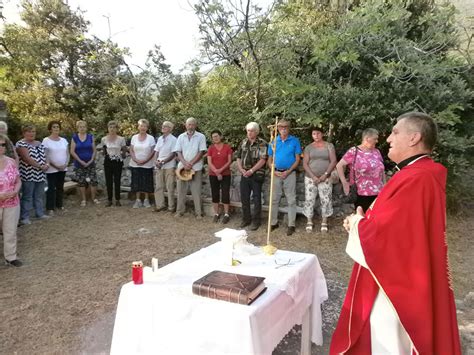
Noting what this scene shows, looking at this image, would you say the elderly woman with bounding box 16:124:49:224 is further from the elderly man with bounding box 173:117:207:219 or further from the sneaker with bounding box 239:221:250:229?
the sneaker with bounding box 239:221:250:229

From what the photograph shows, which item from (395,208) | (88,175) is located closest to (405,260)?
(395,208)

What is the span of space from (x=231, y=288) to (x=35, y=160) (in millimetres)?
6332

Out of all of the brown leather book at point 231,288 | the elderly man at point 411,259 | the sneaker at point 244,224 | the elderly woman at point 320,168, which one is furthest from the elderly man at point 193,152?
the elderly man at point 411,259

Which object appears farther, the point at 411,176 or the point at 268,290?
the point at 268,290

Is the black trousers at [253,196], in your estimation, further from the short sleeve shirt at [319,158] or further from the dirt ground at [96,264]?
the short sleeve shirt at [319,158]

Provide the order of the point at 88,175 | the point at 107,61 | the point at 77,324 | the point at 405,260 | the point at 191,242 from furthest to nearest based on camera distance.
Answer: the point at 107,61 < the point at 88,175 < the point at 191,242 < the point at 77,324 < the point at 405,260

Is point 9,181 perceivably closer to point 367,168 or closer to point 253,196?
point 253,196

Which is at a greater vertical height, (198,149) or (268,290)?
(198,149)

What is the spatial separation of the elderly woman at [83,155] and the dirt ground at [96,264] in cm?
62

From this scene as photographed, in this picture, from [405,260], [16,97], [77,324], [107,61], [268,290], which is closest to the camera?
[405,260]

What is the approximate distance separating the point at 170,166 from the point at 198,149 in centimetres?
83

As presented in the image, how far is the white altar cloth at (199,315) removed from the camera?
215cm

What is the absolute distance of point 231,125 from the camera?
877cm

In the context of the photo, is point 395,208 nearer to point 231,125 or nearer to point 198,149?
point 198,149
